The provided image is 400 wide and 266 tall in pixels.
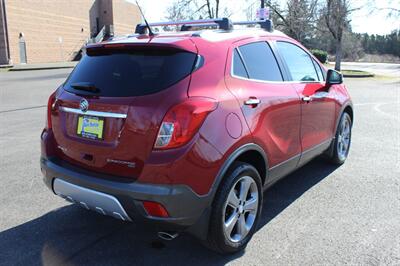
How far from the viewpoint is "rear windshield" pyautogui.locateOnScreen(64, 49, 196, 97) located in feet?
10.2

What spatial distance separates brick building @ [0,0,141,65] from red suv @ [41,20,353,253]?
3763cm

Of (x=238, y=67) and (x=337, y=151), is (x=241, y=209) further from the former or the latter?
(x=337, y=151)

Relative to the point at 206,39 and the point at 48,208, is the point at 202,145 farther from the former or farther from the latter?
the point at 48,208

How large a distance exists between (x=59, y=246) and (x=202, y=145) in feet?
5.29

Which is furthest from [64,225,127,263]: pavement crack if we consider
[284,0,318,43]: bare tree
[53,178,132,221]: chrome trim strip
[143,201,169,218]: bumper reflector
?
[284,0,318,43]: bare tree

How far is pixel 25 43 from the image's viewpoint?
39750mm

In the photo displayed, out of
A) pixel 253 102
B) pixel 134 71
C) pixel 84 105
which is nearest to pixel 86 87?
pixel 84 105

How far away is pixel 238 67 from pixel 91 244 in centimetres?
198

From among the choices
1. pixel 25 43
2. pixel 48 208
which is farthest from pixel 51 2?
pixel 48 208

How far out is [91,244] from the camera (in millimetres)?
3613

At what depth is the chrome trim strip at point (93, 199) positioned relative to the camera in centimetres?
303

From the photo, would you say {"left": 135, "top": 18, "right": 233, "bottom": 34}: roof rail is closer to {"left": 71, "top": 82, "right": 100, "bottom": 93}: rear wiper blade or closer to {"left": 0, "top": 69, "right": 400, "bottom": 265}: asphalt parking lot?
{"left": 71, "top": 82, "right": 100, "bottom": 93}: rear wiper blade

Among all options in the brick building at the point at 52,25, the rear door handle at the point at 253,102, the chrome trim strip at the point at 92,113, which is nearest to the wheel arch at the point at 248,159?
the rear door handle at the point at 253,102

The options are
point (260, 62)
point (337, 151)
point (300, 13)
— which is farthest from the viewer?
point (300, 13)
